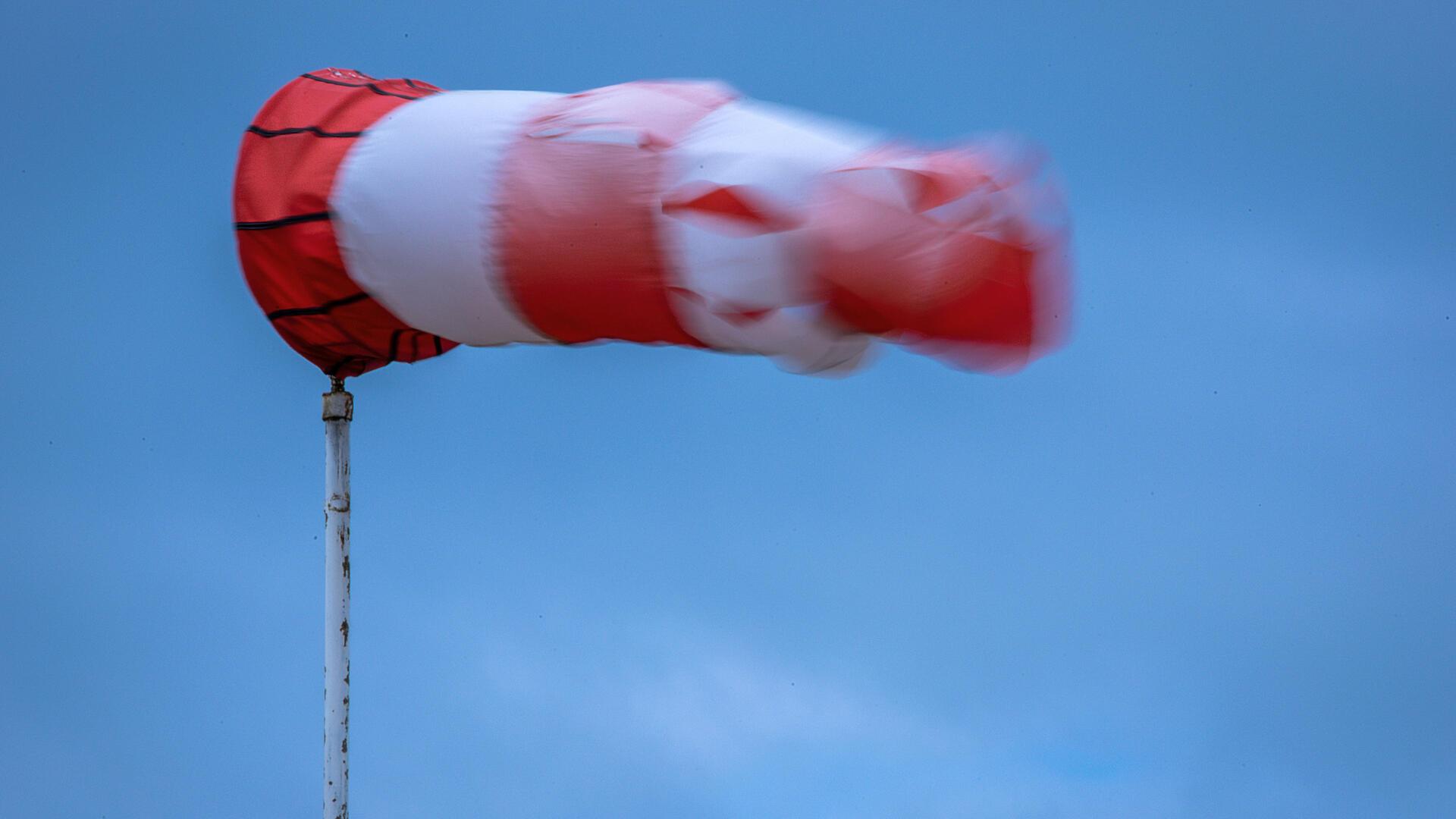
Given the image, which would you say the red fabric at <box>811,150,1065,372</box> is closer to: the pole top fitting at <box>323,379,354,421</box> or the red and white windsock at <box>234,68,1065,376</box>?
the red and white windsock at <box>234,68,1065,376</box>

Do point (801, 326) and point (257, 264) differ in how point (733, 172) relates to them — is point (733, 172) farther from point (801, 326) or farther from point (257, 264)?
point (257, 264)

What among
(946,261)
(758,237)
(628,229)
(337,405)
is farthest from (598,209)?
(337,405)

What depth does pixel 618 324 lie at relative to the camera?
2980 mm

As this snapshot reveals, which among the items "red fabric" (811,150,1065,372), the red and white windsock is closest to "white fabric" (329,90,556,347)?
the red and white windsock

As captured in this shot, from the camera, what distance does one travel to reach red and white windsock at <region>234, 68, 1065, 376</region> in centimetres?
264

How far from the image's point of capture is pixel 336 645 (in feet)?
11.3

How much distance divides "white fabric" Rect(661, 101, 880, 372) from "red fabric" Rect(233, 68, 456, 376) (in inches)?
30.5

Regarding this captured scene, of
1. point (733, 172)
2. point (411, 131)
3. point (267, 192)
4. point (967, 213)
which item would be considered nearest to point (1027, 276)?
point (967, 213)

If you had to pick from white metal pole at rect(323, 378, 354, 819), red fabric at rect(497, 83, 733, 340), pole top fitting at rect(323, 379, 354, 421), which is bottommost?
white metal pole at rect(323, 378, 354, 819)

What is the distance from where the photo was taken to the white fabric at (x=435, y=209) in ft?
9.84

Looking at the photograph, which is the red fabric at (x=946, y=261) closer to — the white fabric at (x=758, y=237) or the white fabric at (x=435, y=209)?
the white fabric at (x=758, y=237)

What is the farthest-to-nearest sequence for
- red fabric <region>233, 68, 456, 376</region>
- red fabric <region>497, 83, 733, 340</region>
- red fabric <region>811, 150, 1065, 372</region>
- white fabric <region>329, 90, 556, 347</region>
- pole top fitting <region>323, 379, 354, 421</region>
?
pole top fitting <region>323, 379, 354, 421</region> < red fabric <region>233, 68, 456, 376</region> < white fabric <region>329, 90, 556, 347</region> < red fabric <region>497, 83, 733, 340</region> < red fabric <region>811, 150, 1065, 372</region>

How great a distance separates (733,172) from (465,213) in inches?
23.1

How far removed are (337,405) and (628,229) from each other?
1.01 meters
